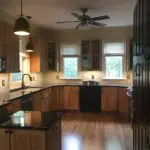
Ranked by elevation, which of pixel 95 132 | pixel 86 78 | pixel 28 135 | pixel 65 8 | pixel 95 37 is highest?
pixel 65 8

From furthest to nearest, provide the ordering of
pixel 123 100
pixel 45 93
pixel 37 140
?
pixel 123 100 < pixel 45 93 < pixel 37 140

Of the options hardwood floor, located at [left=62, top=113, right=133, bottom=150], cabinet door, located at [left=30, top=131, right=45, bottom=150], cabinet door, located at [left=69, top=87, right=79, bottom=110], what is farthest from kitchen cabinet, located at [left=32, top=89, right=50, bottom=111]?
cabinet door, located at [left=30, top=131, right=45, bottom=150]

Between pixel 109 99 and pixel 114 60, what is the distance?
53.9 inches

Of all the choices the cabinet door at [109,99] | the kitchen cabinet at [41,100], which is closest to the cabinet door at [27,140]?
the kitchen cabinet at [41,100]

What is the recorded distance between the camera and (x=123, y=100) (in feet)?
21.3

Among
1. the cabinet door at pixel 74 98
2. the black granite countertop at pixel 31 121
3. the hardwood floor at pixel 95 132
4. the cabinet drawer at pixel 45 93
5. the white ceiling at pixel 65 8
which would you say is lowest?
the hardwood floor at pixel 95 132

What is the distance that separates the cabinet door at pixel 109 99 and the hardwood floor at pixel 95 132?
0.96ft

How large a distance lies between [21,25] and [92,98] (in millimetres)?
4414

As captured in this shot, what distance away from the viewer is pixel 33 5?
4.64 metres

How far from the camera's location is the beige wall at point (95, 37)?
23.6 feet

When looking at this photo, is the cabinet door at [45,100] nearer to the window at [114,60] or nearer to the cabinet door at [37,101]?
the cabinet door at [37,101]

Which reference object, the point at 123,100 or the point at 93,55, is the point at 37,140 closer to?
the point at 123,100

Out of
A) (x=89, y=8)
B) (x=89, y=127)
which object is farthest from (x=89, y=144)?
(x=89, y=8)

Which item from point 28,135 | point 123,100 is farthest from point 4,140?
point 123,100
